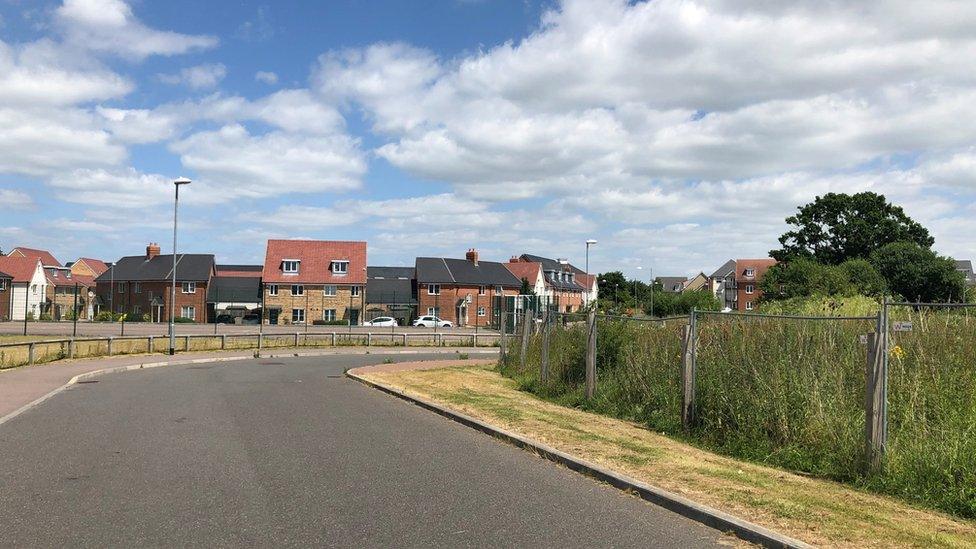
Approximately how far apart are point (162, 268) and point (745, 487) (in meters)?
84.2

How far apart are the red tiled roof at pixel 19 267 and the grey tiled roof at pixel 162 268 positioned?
915cm

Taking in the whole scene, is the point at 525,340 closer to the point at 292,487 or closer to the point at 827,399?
the point at 827,399

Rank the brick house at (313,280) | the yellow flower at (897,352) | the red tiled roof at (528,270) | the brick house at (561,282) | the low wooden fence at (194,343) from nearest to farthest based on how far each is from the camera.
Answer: the yellow flower at (897,352)
the low wooden fence at (194,343)
the brick house at (313,280)
the red tiled roof at (528,270)
the brick house at (561,282)

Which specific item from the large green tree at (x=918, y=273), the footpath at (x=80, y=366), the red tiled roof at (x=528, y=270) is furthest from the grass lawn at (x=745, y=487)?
the red tiled roof at (x=528, y=270)

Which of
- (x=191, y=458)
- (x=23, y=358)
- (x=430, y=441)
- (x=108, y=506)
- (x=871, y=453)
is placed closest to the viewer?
(x=108, y=506)

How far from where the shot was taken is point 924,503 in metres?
7.71

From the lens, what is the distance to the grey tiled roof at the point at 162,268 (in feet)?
269

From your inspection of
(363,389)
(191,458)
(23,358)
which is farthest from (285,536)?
(23,358)

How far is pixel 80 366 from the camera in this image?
25.6 metres

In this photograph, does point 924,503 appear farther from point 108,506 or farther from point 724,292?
point 724,292

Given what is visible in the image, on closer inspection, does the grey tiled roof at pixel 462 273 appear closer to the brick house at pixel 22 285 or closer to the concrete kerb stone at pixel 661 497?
the brick house at pixel 22 285

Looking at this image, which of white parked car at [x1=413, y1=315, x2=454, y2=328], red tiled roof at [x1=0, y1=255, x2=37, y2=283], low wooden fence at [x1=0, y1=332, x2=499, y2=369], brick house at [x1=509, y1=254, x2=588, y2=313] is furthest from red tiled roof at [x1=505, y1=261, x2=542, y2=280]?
red tiled roof at [x1=0, y1=255, x2=37, y2=283]

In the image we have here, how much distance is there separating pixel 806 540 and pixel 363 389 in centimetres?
1480

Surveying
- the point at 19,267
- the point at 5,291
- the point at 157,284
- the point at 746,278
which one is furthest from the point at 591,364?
the point at 746,278
